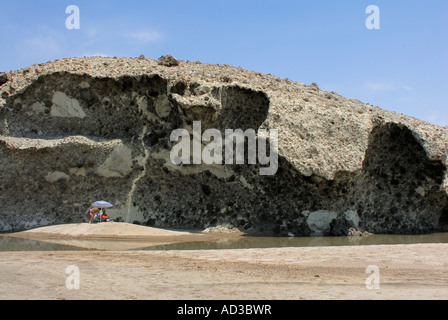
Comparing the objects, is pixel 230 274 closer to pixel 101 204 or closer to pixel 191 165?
pixel 101 204

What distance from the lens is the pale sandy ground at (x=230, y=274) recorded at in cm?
364

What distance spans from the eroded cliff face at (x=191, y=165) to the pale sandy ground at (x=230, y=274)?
362 cm

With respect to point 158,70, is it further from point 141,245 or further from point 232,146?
point 141,245

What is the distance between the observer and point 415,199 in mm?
10977

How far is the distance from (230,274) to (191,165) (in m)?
6.20

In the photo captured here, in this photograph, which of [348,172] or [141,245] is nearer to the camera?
[141,245]

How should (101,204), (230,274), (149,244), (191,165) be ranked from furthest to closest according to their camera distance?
(191,165) → (101,204) → (149,244) → (230,274)

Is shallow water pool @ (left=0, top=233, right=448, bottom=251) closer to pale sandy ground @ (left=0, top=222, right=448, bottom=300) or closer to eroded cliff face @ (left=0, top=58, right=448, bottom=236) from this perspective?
pale sandy ground @ (left=0, top=222, right=448, bottom=300)

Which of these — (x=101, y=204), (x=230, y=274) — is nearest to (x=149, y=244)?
(x=101, y=204)

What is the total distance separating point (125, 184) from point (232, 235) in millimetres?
3084

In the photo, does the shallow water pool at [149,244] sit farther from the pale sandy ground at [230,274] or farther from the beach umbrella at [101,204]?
the beach umbrella at [101,204]

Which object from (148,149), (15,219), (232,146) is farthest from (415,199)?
(15,219)

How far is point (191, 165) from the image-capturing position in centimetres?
1067

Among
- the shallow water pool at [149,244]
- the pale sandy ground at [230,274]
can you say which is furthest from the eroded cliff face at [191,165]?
the pale sandy ground at [230,274]
